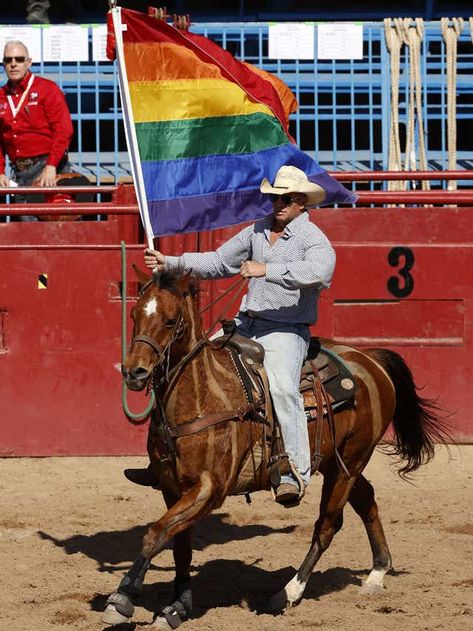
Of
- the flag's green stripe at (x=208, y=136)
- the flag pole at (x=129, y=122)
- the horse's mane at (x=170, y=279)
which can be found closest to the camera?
the horse's mane at (x=170, y=279)

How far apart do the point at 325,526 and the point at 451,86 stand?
253 inches

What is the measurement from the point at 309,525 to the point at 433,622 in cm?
217

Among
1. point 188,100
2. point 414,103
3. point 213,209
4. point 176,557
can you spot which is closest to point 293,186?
point 213,209

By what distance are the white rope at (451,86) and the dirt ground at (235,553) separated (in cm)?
320

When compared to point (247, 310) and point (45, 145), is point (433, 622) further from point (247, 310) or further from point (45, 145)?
point (45, 145)

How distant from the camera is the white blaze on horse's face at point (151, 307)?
6.24 meters

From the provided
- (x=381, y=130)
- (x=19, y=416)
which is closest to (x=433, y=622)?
→ (x=19, y=416)

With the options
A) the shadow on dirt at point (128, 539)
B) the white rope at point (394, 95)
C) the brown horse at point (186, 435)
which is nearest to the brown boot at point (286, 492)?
the brown horse at point (186, 435)

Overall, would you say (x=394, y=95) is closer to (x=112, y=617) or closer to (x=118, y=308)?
(x=118, y=308)

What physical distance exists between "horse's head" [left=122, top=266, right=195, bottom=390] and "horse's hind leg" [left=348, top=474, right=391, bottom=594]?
1.68m

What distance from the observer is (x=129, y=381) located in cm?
606

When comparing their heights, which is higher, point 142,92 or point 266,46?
point 266,46

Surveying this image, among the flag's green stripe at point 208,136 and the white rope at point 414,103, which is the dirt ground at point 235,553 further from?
the white rope at point 414,103

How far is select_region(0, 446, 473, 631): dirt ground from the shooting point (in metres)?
6.67
